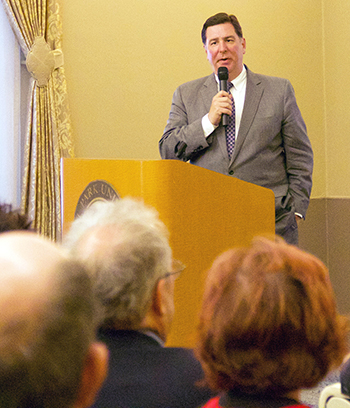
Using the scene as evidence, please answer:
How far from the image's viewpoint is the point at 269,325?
755 millimetres

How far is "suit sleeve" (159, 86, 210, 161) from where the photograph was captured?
2703 mm

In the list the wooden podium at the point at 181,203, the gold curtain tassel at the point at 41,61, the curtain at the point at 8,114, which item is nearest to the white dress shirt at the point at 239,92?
the wooden podium at the point at 181,203

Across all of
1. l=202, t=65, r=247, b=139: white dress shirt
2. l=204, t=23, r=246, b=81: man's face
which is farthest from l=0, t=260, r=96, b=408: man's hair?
l=204, t=23, r=246, b=81: man's face

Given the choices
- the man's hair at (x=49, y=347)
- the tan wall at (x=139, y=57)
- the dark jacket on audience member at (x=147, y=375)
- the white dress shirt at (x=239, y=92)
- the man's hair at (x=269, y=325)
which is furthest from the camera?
the tan wall at (x=139, y=57)

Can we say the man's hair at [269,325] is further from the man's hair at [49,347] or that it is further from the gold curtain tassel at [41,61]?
the gold curtain tassel at [41,61]

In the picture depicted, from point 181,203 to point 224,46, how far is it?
1.46m

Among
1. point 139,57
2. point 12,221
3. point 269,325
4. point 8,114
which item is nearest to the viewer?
point 269,325

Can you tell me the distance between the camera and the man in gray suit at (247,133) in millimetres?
2783

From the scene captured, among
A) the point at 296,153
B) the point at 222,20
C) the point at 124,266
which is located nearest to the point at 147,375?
the point at 124,266

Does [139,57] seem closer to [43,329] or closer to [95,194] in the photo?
[95,194]

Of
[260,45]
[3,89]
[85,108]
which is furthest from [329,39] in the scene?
[3,89]

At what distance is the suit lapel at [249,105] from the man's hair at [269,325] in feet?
6.70

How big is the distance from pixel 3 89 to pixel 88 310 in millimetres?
3315

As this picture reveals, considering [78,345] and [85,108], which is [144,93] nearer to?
[85,108]
